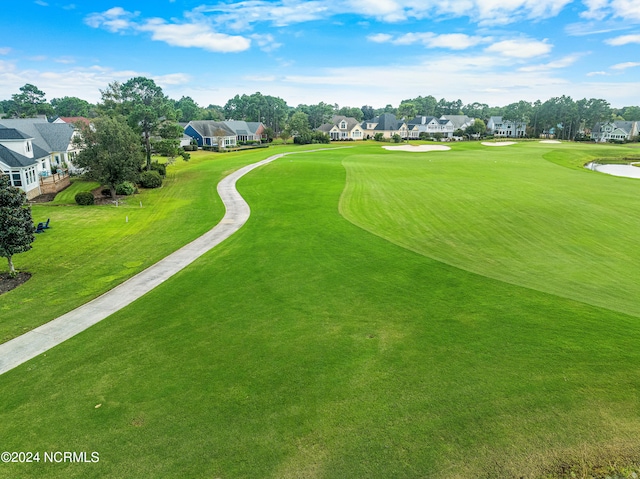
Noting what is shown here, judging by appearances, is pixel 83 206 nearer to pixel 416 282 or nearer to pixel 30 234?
pixel 30 234

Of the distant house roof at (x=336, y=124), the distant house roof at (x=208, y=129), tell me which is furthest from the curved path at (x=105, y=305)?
the distant house roof at (x=336, y=124)

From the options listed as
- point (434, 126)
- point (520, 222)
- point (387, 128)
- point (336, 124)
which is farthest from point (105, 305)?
point (434, 126)

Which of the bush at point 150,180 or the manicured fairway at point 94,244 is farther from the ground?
the bush at point 150,180

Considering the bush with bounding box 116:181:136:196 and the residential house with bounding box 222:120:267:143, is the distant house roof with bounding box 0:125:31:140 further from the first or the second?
the residential house with bounding box 222:120:267:143

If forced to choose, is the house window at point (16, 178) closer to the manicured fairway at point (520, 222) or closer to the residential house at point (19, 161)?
the residential house at point (19, 161)

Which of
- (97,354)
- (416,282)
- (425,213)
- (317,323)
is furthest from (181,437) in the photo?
A: (425,213)

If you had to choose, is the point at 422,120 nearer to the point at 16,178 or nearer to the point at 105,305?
the point at 16,178
